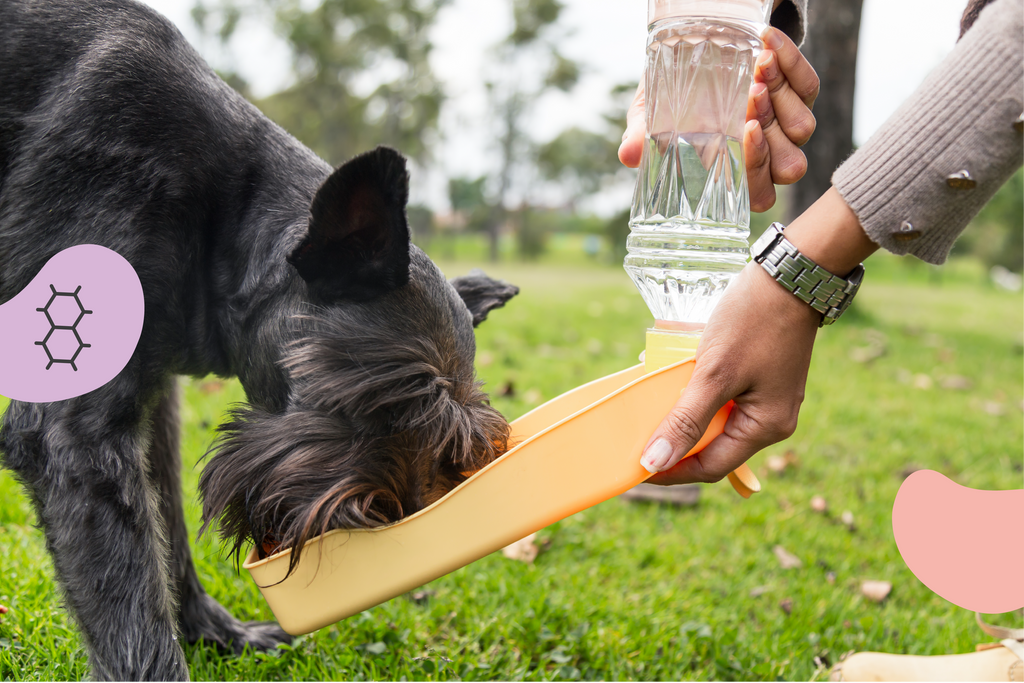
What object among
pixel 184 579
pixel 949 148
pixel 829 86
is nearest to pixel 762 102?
pixel 949 148

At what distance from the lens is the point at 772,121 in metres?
2.29

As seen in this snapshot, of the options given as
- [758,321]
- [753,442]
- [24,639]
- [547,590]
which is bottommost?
[547,590]

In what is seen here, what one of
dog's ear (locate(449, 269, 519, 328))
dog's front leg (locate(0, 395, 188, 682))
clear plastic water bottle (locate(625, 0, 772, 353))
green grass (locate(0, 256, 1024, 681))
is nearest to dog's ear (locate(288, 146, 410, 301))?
dog's ear (locate(449, 269, 519, 328))

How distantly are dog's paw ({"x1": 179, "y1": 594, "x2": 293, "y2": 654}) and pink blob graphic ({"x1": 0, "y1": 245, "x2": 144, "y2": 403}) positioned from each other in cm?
95

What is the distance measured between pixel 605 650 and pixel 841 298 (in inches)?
52.0

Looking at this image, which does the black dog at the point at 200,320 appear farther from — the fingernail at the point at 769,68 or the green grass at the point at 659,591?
the fingernail at the point at 769,68

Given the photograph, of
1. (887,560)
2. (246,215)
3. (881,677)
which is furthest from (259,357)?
(887,560)

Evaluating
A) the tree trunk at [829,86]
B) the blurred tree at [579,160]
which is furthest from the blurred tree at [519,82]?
the tree trunk at [829,86]

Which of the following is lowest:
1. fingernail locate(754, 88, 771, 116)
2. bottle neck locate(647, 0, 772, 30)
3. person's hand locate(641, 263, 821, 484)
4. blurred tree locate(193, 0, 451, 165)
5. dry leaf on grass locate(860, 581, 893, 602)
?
blurred tree locate(193, 0, 451, 165)

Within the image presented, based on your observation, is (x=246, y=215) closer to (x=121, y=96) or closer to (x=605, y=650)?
(x=121, y=96)

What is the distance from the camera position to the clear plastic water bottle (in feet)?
6.77

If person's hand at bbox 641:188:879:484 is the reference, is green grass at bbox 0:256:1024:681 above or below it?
below

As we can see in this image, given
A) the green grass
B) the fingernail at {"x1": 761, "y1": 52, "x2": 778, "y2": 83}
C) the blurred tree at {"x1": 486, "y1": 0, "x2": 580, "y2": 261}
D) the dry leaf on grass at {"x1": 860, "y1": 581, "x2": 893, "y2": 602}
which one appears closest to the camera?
the green grass

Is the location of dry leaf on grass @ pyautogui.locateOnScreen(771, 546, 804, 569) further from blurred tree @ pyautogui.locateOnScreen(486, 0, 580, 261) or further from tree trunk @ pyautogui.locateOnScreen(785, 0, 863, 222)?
blurred tree @ pyautogui.locateOnScreen(486, 0, 580, 261)
